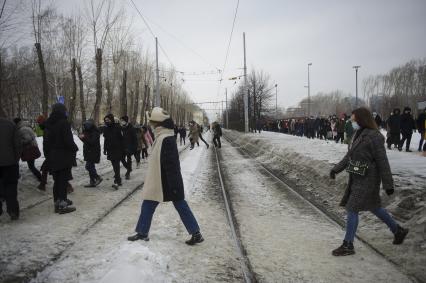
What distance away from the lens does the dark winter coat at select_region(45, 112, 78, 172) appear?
21.8ft

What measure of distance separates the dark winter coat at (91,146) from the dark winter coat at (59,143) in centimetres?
228

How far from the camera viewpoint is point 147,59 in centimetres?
4219

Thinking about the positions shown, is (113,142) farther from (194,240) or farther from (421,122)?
(421,122)

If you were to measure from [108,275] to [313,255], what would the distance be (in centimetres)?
258

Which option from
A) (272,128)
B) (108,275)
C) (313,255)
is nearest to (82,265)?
(108,275)

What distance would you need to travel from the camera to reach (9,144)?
6.26 meters

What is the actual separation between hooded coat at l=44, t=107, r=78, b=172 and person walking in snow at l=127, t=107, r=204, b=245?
258cm

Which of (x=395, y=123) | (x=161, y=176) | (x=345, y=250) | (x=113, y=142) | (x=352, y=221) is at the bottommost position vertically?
(x=345, y=250)

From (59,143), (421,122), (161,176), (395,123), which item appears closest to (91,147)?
(59,143)

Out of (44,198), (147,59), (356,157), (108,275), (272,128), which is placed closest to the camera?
(108,275)

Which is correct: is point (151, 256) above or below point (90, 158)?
below

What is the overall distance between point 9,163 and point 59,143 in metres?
0.90

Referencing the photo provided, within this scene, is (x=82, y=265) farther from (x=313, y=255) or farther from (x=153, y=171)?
(x=313, y=255)

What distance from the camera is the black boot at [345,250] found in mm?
4629
